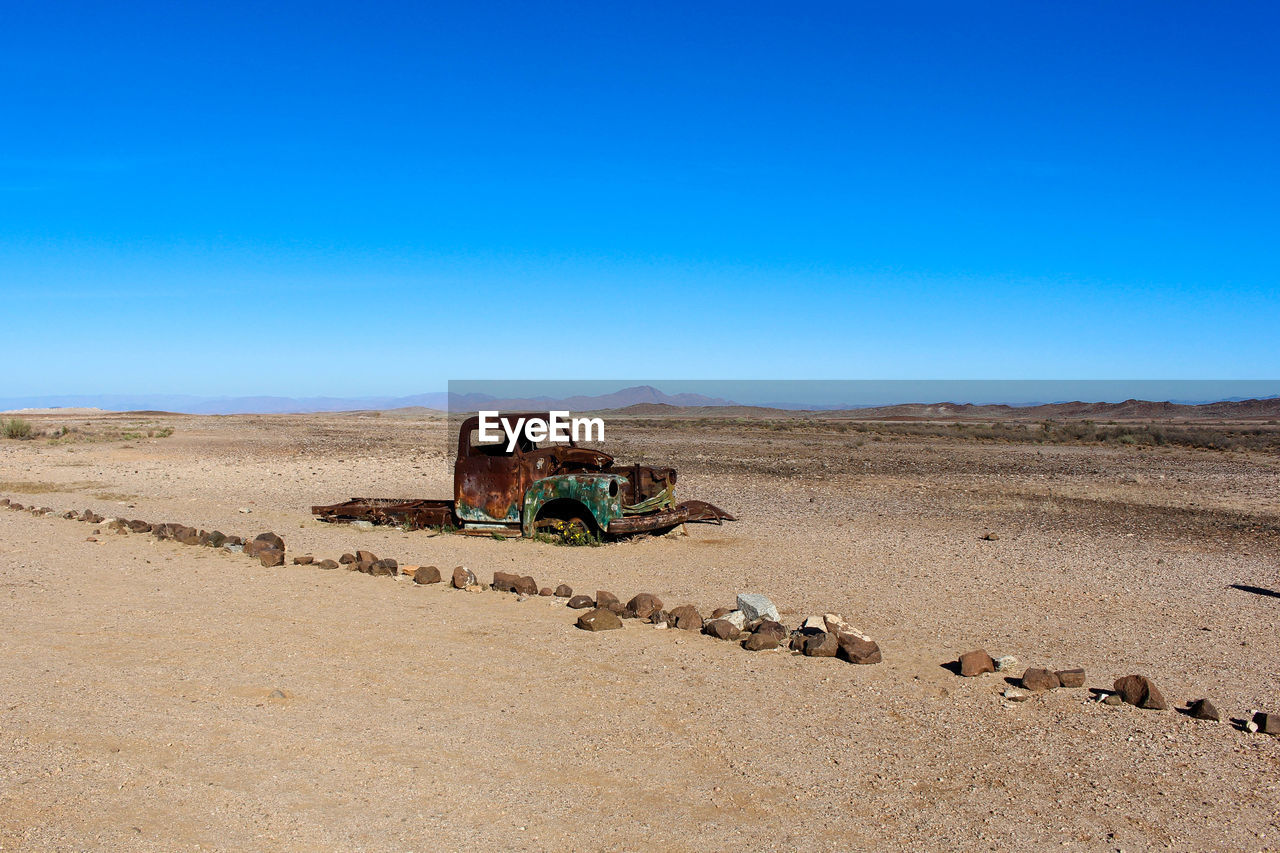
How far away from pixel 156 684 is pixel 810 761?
173 inches

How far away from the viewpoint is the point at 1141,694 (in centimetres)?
574

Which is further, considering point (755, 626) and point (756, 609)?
point (756, 609)

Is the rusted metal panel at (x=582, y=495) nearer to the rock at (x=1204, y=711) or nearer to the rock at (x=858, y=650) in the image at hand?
the rock at (x=858, y=650)

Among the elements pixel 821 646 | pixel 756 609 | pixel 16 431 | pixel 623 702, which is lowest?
pixel 623 702

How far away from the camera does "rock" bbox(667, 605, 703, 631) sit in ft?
24.8

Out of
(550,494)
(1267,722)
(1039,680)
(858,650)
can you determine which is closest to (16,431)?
(550,494)

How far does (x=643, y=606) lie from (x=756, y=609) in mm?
1062

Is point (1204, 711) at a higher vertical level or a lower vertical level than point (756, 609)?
lower

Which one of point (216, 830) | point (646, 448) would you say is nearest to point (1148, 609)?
point (216, 830)

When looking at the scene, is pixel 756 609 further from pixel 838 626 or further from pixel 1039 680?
pixel 1039 680

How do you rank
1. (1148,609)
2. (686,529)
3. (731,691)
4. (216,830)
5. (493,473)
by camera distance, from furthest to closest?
(686,529) < (493,473) < (1148,609) < (731,691) < (216,830)

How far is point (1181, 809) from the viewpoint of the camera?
440 centimetres

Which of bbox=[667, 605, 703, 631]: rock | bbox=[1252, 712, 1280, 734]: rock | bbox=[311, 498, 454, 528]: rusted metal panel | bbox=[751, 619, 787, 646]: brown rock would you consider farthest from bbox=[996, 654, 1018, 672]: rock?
bbox=[311, 498, 454, 528]: rusted metal panel

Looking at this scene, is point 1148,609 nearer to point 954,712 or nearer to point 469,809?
point 954,712
